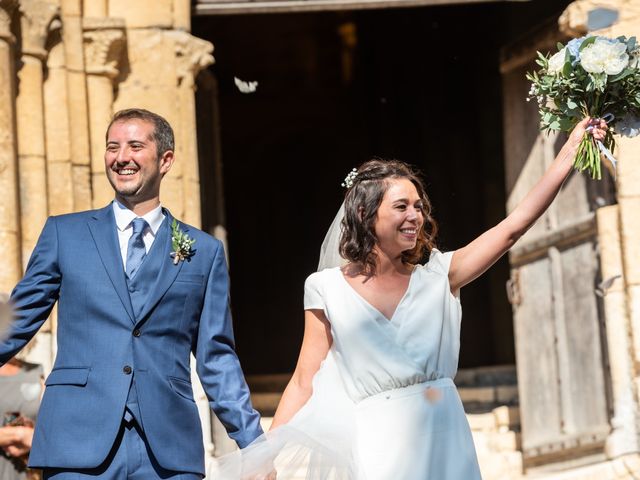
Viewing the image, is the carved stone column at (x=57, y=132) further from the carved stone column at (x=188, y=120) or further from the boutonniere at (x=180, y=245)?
the boutonniere at (x=180, y=245)

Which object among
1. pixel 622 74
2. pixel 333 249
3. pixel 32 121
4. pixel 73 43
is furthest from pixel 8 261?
pixel 622 74

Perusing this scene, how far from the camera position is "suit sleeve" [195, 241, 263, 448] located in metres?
4.46

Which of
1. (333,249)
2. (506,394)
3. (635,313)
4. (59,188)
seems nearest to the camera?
(333,249)

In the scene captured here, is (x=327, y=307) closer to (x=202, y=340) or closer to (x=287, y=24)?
(x=202, y=340)

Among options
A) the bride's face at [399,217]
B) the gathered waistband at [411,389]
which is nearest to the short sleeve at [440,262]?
the bride's face at [399,217]

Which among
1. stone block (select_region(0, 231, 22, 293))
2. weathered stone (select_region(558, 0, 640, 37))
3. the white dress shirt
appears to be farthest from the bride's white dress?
weathered stone (select_region(558, 0, 640, 37))

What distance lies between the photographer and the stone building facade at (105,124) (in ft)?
25.0

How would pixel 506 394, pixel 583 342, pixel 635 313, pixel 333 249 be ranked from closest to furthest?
pixel 333 249, pixel 635 313, pixel 583 342, pixel 506 394

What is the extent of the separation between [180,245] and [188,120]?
3851 millimetres

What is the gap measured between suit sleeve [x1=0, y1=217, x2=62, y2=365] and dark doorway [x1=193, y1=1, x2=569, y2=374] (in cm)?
937

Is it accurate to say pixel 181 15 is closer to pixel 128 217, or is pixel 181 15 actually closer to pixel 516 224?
pixel 128 217

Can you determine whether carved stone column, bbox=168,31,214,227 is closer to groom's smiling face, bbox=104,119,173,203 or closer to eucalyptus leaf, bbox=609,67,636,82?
groom's smiling face, bbox=104,119,173,203

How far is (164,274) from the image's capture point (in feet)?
14.6

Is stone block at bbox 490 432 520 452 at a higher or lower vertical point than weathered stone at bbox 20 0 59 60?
lower
